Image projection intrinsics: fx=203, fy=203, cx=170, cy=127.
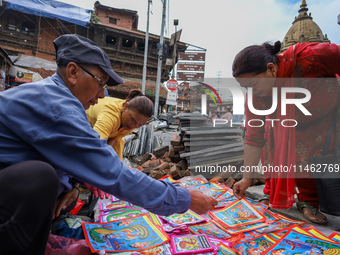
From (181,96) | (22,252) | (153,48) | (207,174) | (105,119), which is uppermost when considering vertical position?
(153,48)

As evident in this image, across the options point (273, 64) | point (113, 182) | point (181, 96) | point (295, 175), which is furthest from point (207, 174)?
point (181, 96)

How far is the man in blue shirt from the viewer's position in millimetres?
826

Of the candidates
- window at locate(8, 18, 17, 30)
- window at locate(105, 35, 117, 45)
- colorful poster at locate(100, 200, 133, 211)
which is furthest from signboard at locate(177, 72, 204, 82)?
window at locate(8, 18, 17, 30)

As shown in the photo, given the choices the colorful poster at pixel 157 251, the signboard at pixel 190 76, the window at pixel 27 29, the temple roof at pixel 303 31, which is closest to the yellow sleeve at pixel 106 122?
the colorful poster at pixel 157 251

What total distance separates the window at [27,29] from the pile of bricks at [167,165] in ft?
56.4

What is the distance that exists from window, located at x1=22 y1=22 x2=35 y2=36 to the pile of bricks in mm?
17181

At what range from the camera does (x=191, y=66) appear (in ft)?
33.3

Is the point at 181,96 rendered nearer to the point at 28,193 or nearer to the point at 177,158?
the point at 177,158

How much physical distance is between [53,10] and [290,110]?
62.4ft

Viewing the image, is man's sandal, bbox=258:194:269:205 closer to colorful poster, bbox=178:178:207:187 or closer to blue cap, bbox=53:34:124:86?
colorful poster, bbox=178:178:207:187

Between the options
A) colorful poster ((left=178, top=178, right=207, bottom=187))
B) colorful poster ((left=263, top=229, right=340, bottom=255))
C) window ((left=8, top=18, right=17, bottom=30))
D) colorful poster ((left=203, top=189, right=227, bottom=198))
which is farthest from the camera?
window ((left=8, top=18, right=17, bottom=30))

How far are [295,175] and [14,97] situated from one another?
234cm

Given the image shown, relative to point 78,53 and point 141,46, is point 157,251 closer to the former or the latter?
point 78,53

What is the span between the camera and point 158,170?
338 cm
